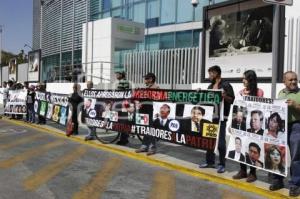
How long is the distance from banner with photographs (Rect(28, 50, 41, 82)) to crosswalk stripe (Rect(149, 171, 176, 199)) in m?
25.1

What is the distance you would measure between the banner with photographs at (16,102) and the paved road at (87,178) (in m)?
8.50

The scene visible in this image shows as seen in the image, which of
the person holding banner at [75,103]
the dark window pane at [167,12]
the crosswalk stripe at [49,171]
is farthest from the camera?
the dark window pane at [167,12]

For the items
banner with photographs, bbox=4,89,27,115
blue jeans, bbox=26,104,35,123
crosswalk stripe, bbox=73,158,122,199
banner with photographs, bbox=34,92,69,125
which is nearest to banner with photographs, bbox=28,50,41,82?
banner with photographs, bbox=4,89,27,115

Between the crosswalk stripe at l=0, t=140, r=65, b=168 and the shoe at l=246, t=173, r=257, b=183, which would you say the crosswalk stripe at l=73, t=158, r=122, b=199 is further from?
the shoe at l=246, t=173, r=257, b=183

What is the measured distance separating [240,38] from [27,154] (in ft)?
23.1

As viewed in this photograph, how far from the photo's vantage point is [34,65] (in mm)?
33125

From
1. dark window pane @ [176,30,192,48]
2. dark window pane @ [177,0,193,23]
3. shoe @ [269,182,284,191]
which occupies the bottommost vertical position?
shoe @ [269,182,284,191]

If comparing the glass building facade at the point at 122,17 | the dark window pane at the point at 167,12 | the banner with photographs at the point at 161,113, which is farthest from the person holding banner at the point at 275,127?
the dark window pane at the point at 167,12

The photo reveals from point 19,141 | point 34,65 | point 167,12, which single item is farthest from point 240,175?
point 34,65

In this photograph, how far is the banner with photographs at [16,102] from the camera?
19766 millimetres

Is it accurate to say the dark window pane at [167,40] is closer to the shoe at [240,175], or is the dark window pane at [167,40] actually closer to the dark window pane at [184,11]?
the dark window pane at [184,11]

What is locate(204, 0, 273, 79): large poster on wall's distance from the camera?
44.4 ft

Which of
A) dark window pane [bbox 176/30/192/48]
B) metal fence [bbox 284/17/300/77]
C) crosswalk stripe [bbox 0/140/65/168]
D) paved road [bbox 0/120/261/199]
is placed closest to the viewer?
paved road [bbox 0/120/261/199]

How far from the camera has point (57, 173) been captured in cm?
849
